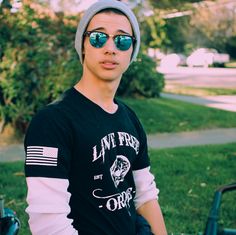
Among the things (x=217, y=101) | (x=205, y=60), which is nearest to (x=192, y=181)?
(x=217, y=101)

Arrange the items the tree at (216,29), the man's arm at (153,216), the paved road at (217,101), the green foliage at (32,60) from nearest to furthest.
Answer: the man's arm at (153,216) → the green foliage at (32,60) → the paved road at (217,101) → the tree at (216,29)

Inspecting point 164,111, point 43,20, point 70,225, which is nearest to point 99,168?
point 70,225

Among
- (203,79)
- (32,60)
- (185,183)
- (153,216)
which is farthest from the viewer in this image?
(203,79)

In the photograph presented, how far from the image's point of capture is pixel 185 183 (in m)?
4.95

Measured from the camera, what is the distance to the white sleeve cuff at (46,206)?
1.58 m

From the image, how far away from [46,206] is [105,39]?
654mm

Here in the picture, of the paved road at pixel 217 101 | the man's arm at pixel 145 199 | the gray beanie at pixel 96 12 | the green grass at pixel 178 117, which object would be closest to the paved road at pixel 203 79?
the paved road at pixel 217 101

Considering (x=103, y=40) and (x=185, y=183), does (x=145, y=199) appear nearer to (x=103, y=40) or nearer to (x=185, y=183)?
(x=103, y=40)

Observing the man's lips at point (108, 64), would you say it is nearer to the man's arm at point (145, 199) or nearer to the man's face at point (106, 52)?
the man's face at point (106, 52)

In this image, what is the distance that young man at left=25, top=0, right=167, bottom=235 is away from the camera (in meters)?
1.60

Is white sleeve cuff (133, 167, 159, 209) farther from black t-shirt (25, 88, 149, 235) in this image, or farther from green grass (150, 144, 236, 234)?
green grass (150, 144, 236, 234)

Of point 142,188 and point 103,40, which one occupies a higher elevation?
point 103,40

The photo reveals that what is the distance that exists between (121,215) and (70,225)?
0.82 ft

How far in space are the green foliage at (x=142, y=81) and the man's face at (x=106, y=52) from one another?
9046mm
